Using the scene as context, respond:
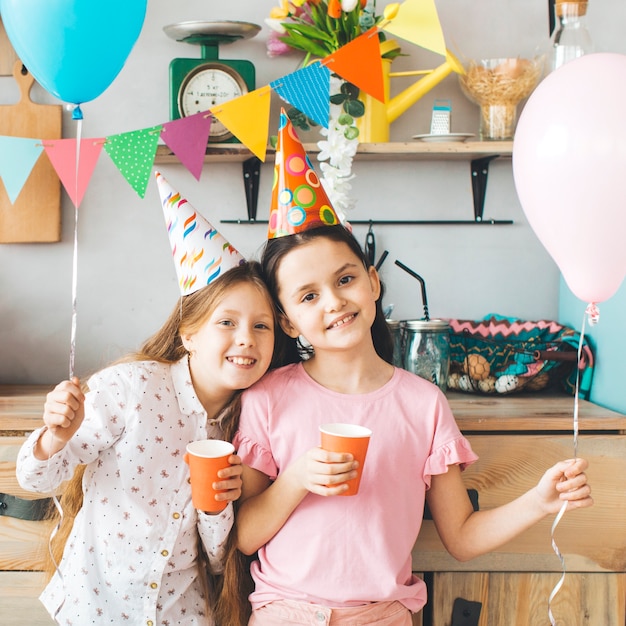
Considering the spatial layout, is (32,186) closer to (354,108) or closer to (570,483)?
(354,108)

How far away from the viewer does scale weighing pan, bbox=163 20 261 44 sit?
183cm

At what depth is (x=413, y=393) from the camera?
56.3 inches

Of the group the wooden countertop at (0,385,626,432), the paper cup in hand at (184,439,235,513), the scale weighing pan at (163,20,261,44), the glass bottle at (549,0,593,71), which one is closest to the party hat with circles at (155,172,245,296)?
the paper cup in hand at (184,439,235,513)

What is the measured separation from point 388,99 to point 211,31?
45 cm

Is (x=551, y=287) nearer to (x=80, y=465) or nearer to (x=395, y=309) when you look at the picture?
(x=395, y=309)

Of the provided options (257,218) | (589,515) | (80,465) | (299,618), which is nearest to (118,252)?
(257,218)

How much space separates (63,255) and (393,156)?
2.86 ft

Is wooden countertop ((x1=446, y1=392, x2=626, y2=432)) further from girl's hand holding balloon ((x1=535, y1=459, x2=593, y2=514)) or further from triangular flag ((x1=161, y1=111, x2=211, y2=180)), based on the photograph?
triangular flag ((x1=161, y1=111, x2=211, y2=180))

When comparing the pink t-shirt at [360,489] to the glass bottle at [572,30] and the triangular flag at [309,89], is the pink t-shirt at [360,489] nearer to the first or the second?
the triangular flag at [309,89]

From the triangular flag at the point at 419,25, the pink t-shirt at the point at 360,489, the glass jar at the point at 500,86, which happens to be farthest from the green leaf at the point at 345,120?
the pink t-shirt at the point at 360,489

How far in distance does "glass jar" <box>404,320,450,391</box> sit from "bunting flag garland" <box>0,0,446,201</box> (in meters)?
0.49

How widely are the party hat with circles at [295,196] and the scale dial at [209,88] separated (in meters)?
0.49

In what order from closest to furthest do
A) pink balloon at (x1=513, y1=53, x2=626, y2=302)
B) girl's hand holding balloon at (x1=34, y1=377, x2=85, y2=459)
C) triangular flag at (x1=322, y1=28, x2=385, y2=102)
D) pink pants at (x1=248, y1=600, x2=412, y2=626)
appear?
1. pink balloon at (x1=513, y1=53, x2=626, y2=302)
2. girl's hand holding balloon at (x1=34, y1=377, x2=85, y2=459)
3. pink pants at (x1=248, y1=600, x2=412, y2=626)
4. triangular flag at (x1=322, y1=28, x2=385, y2=102)

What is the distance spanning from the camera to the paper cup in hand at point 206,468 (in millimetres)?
1217
